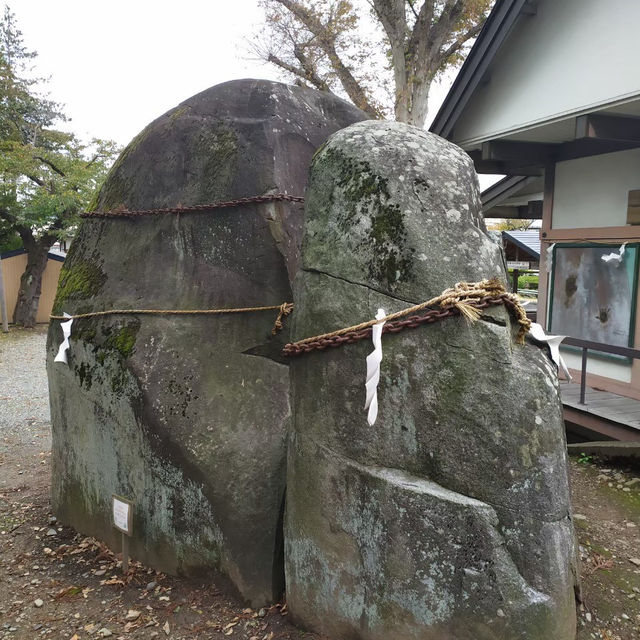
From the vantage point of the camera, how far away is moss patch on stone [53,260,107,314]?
13.2ft

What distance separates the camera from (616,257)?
662 centimetres

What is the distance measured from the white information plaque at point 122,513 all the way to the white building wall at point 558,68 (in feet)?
18.9

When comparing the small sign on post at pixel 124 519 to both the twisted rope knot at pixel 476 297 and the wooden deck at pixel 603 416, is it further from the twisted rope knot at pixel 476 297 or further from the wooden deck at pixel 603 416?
the wooden deck at pixel 603 416

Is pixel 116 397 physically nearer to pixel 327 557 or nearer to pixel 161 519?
pixel 161 519

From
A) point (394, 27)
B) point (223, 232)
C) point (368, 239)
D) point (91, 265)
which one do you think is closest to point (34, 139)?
point (394, 27)

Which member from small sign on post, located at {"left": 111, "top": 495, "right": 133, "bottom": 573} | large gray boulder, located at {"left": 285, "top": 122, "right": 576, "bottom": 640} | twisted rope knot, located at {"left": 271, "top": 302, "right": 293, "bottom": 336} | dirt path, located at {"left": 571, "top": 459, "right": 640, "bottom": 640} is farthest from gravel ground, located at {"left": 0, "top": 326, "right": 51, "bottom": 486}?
dirt path, located at {"left": 571, "top": 459, "right": 640, "bottom": 640}

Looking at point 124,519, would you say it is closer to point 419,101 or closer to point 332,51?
point 419,101

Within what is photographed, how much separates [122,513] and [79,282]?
1842mm

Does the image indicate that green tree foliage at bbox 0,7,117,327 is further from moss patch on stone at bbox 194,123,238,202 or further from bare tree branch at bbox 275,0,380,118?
moss patch on stone at bbox 194,123,238,202

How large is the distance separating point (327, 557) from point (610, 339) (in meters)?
5.70

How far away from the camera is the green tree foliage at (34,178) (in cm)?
1457

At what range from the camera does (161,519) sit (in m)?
3.32

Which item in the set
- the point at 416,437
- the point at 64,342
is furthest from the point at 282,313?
the point at 64,342

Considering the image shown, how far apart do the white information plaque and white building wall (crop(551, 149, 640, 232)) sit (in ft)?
21.0
